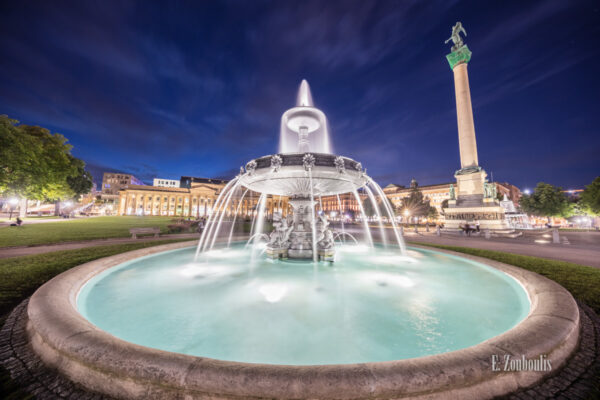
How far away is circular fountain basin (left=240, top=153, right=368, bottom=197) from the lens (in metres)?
7.23

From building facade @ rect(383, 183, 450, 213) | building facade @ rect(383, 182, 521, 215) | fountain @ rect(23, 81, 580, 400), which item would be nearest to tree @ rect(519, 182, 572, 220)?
building facade @ rect(383, 182, 521, 215)

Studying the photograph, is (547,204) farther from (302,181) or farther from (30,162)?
(30,162)

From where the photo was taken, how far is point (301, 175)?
7531 millimetres

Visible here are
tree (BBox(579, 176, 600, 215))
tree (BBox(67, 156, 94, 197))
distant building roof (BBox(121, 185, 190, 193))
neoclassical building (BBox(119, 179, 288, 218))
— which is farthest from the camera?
distant building roof (BBox(121, 185, 190, 193))

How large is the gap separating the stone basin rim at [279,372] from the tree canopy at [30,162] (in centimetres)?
2431

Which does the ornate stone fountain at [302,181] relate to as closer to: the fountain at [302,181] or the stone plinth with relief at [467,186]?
the fountain at [302,181]

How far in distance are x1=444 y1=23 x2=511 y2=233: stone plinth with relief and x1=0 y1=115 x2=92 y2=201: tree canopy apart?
41.4 meters

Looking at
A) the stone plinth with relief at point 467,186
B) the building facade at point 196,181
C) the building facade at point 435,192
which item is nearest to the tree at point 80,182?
the stone plinth with relief at point 467,186

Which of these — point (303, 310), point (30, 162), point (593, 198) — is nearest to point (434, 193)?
point (593, 198)

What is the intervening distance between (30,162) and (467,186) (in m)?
45.8

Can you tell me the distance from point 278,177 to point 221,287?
12.9ft

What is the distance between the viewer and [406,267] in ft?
24.3

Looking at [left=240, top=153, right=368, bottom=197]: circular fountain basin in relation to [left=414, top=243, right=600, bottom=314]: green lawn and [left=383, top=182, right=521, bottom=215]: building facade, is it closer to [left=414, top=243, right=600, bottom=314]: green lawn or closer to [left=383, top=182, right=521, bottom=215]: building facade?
[left=414, top=243, right=600, bottom=314]: green lawn

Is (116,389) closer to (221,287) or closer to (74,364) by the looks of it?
(74,364)
